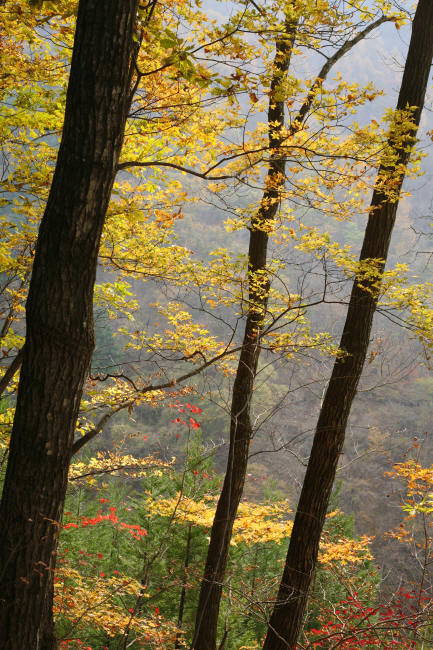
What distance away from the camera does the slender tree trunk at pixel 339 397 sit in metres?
3.66

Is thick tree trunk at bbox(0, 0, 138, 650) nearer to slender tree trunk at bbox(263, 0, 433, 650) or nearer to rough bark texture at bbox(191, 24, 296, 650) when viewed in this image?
slender tree trunk at bbox(263, 0, 433, 650)

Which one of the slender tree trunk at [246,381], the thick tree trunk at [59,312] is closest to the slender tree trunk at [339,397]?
the slender tree trunk at [246,381]

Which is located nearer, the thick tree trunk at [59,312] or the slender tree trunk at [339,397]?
the thick tree trunk at [59,312]

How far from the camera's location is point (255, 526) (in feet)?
20.1

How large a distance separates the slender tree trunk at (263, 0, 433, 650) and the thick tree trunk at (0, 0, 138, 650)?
2.30 m

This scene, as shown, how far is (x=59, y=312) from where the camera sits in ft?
6.05

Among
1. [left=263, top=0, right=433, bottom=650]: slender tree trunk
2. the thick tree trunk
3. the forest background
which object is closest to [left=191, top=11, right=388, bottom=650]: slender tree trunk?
the forest background

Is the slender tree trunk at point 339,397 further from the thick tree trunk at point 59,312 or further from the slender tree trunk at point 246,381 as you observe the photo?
the thick tree trunk at point 59,312

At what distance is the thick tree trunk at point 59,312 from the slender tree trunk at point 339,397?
2.30 m

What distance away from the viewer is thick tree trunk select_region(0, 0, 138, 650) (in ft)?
5.98

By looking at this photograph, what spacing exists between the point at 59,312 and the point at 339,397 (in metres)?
2.65

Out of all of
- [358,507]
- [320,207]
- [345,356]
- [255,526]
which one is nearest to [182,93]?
[320,207]

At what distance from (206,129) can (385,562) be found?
16.9m

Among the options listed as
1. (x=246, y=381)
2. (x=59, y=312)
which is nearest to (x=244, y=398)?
(x=246, y=381)
